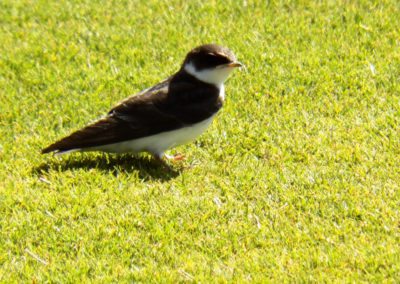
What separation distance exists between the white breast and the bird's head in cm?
40

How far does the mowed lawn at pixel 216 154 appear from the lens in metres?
6.21

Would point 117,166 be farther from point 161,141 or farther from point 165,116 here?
point 165,116

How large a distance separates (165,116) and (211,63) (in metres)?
0.62

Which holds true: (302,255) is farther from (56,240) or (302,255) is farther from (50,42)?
(50,42)

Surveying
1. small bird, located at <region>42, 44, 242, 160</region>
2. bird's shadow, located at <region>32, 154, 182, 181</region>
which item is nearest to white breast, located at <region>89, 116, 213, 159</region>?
small bird, located at <region>42, 44, 242, 160</region>

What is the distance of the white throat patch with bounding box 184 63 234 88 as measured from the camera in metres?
7.50

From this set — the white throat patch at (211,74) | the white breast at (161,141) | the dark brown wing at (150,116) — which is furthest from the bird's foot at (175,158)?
the white throat patch at (211,74)

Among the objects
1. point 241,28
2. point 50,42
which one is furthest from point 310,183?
point 50,42

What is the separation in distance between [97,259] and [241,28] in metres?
4.50

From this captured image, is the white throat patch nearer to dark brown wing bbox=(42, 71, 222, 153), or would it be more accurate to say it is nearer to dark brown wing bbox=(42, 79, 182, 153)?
dark brown wing bbox=(42, 71, 222, 153)

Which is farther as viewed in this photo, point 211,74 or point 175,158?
point 175,158

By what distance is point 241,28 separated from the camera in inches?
393

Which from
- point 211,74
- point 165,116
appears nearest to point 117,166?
point 165,116

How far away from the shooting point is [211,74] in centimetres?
752
